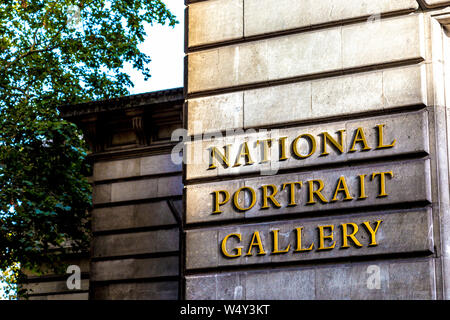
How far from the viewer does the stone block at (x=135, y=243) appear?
64.5ft

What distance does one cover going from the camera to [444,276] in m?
11.7

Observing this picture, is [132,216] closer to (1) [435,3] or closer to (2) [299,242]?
(2) [299,242]

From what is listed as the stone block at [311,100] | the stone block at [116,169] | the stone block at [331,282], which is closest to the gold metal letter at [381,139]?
the stone block at [311,100]

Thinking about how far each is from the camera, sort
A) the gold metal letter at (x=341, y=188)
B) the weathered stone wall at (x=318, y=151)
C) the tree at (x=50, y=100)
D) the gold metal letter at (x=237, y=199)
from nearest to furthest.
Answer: the weathered stone wall at (x=318, y=151) → the gold metal letter at (x=341, y=188) → the gold metal letter at (x=237, y=199) → the tree at (x=50, y=100)

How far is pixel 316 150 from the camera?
42.9 feet

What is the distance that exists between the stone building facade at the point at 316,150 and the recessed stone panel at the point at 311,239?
2 cm

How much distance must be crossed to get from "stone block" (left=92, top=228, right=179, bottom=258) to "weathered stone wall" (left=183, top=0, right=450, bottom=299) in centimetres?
594

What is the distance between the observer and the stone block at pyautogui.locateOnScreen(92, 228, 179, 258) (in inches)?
774

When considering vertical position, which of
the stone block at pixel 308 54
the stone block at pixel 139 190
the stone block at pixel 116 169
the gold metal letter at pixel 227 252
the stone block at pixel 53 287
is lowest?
the gold metal letter at pixel 227 252

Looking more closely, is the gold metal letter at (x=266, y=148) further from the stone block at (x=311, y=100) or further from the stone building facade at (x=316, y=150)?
the stone block at (x=311, y=100)

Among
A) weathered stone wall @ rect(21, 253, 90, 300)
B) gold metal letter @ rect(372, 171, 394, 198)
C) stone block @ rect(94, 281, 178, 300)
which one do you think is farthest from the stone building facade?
weathered stone wall @ rect(21, 253, 90, 300)

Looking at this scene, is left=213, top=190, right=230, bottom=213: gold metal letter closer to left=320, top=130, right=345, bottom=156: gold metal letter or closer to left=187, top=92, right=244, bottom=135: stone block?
left=187, top=92, right=244, bottom=135: stone block
